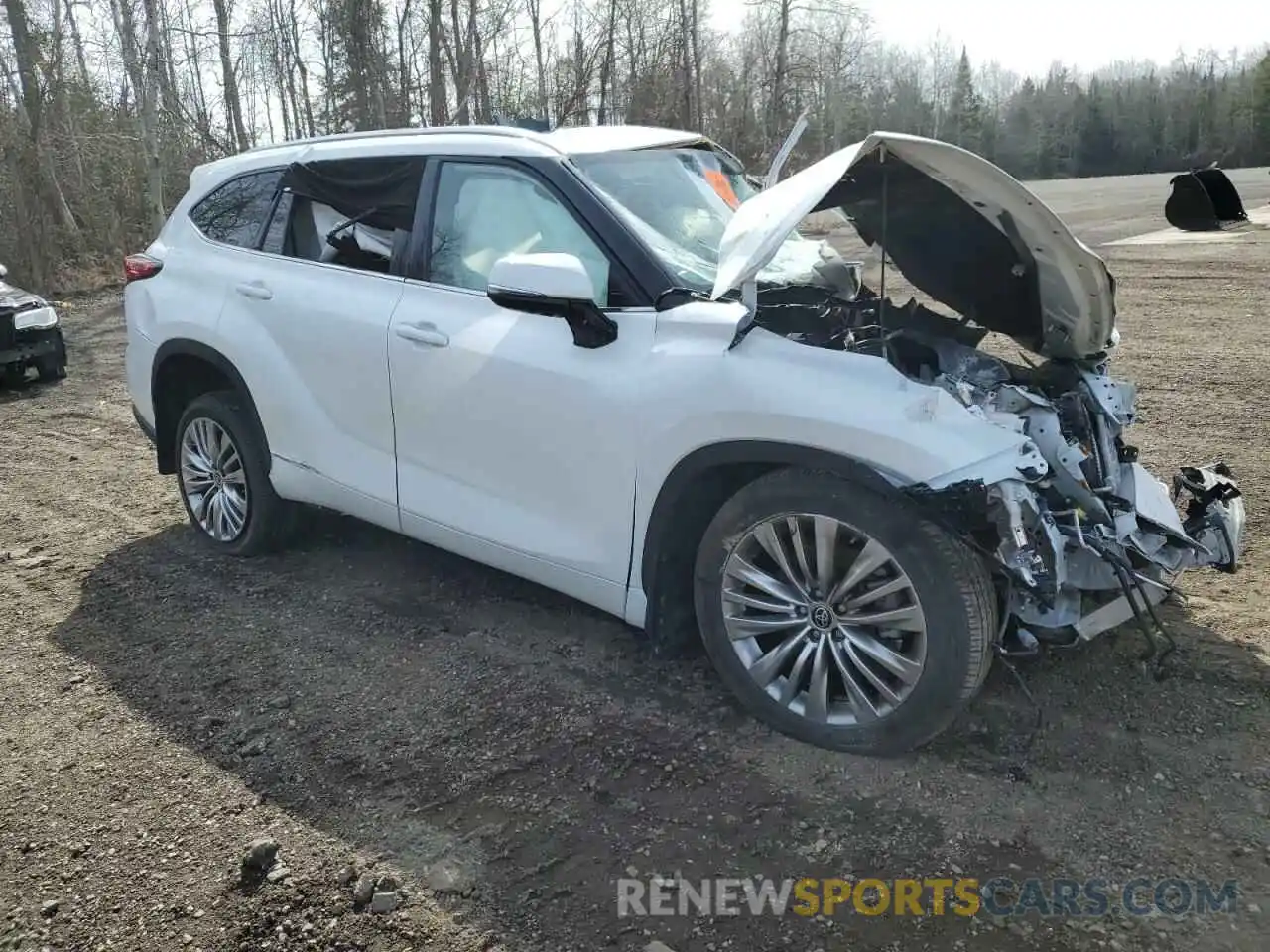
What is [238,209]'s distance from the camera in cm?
485

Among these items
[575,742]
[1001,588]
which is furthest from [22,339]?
[1001,588]

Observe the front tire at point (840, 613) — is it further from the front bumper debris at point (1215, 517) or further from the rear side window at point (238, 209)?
the rear side window at point (238, 209)

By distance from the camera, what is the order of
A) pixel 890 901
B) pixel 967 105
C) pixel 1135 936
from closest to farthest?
pixel 1135 936 < pixel 890 901 < pixel 967 105

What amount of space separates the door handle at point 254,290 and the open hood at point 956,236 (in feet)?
7.23

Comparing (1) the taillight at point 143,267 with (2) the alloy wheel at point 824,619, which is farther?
(1) the taillight at point 143,267

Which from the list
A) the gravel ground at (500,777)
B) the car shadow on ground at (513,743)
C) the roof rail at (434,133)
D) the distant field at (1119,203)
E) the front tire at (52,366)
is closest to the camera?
the gravel ground at (500,777)

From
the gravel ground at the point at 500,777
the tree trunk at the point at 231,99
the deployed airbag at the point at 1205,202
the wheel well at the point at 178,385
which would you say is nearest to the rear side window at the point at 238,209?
the wheel well at the point at 178,385

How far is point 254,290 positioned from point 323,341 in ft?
1.93

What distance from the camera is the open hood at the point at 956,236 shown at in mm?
3189

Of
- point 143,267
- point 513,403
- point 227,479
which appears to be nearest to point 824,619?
point 513,403

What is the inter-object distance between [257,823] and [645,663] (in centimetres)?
144

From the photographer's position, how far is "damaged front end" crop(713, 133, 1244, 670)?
2984mm

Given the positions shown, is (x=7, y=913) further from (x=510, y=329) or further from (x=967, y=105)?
(x=967, y=105)

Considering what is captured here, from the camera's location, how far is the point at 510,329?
3660 millimetres
